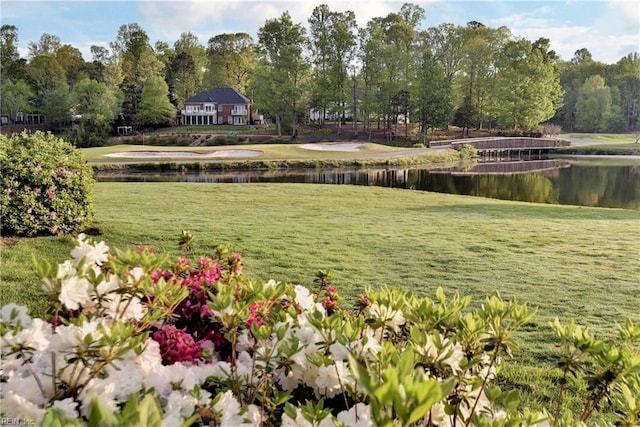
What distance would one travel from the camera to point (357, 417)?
1.30 m

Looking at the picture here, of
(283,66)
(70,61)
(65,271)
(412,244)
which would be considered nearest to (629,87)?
(283,66)

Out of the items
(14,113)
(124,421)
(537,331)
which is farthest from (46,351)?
(14,113)

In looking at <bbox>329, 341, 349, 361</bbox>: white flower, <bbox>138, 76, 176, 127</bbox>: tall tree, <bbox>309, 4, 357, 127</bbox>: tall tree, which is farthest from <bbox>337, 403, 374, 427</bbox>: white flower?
<bbox>138, 76, 176, 127</bbox>: tall tree

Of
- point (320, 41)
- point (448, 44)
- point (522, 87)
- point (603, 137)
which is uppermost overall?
point (448, 44)

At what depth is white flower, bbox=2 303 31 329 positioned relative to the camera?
149 centimetres

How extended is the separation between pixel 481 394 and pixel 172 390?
0.98 metres

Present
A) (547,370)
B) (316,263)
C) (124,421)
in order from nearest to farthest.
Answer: (124,421)
(547,370)
(316,263)

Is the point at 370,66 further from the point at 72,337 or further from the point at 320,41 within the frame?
the point at 72,337

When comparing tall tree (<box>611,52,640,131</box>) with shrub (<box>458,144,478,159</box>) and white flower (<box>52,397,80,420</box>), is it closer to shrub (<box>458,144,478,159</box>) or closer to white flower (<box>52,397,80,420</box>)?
shrub (<box>458,144,478,159</box>)

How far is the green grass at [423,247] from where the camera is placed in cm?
527

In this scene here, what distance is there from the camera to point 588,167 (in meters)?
30.1

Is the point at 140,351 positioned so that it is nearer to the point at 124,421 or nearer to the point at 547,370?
the point at 124,421

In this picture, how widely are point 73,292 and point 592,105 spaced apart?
69.3 metres

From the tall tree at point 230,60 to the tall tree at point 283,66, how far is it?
75.3 feet
